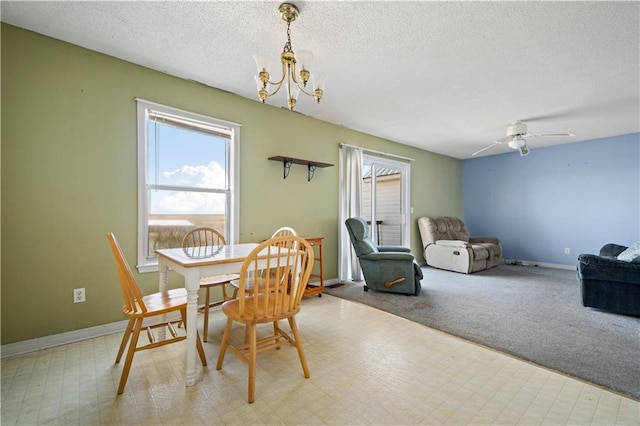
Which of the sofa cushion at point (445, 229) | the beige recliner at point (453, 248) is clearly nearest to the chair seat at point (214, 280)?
the beige recliner at point (453, 248)

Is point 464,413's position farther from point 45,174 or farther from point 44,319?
point 45,174

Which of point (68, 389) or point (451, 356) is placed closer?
point (68, 389)

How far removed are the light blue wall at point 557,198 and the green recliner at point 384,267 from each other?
3.81 metres

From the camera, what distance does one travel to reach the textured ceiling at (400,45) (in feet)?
6.45

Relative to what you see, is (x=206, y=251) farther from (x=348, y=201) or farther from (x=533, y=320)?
(x=533, y=320)

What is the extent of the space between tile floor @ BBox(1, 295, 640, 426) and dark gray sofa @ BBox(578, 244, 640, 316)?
1.85 meters

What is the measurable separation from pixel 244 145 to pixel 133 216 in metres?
1.40

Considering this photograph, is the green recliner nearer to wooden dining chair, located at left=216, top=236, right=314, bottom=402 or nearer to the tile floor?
the tile floor

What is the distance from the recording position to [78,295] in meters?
2.39

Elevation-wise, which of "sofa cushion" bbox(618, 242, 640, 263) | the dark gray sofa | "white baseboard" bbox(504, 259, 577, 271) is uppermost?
"sofa cushion" bbox(618, 242, 640, 263)

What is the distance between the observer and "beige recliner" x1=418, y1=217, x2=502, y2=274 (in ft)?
16.4

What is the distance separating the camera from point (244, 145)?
135 inches

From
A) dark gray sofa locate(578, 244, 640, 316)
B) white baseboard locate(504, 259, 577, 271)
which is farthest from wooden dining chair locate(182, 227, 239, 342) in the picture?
white baseboard locate(504, 259, 577, 271)

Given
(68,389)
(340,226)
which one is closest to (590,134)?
(340,226)
